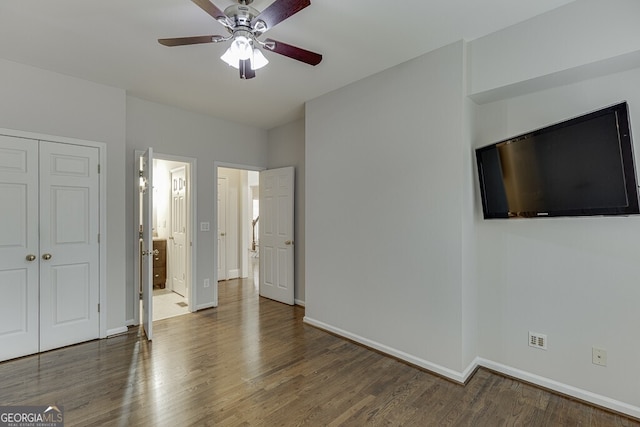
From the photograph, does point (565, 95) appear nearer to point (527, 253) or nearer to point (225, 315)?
point (527, 253)

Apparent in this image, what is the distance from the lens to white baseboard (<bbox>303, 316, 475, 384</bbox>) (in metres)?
2.46

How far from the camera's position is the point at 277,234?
4680mm

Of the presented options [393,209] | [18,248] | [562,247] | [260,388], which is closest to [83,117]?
[18,248]

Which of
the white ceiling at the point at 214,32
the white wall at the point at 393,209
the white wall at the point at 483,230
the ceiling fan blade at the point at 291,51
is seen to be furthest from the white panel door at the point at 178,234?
the ceiling fan blade at the point at 291,51

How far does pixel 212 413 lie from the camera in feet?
6.70

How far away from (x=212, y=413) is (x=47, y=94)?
11.0ft

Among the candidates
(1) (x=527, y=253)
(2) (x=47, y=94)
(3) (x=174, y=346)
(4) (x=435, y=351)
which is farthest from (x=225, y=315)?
(1) (x=527, y=253)

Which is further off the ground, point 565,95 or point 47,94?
point 47,94

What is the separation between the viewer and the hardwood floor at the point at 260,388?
2.02 m

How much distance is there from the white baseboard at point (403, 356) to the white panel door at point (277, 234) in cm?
109

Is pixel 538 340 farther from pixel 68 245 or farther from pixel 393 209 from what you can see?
pixel 68 245

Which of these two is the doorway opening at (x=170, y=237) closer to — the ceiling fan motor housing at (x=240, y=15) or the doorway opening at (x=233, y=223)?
the doorway opening at (x=233, y=223)

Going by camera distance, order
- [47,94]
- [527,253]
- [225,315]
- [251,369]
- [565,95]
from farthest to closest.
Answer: [225,315], [47,94], [251,369], [527,253], [565,95]

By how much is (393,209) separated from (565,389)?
1880 mm
